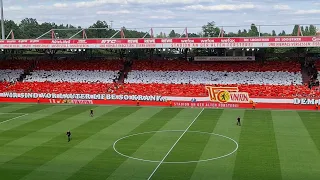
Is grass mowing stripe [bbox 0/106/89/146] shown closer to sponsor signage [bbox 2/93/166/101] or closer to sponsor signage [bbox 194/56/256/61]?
sponsor signage [bbox 2/93/166/101]

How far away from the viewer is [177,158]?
2567 centimetres

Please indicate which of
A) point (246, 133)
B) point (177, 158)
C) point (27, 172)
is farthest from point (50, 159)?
point (246, 133)

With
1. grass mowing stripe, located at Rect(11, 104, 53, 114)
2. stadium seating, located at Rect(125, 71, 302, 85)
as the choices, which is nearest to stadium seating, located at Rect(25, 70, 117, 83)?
stadium seating, located at Rect(125, 71, 302, 85)

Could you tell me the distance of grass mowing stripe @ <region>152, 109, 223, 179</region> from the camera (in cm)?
2267

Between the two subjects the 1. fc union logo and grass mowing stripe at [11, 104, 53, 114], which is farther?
the 1. fc union logo

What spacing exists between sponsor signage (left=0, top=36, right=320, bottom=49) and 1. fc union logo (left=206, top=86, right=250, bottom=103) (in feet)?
25.3

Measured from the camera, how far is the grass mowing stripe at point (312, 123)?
3059cm

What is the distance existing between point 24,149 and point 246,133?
17.2 metres

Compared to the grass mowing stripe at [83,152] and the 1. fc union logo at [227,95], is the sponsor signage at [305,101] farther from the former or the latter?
the grass mowing stripe at [83,152]

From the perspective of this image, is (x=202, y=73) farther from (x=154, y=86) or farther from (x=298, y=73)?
(x=298, y=73)

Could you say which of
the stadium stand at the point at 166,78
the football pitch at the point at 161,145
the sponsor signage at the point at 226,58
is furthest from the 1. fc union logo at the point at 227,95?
the sponsor signage at the point at 226,58

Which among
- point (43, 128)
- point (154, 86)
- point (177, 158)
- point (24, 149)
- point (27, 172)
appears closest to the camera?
point (27, 172)

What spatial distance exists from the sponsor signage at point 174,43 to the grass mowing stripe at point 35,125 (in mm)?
11965

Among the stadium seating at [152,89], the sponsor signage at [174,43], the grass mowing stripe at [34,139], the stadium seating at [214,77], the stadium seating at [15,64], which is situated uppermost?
the sponsor signage at [174,43]
